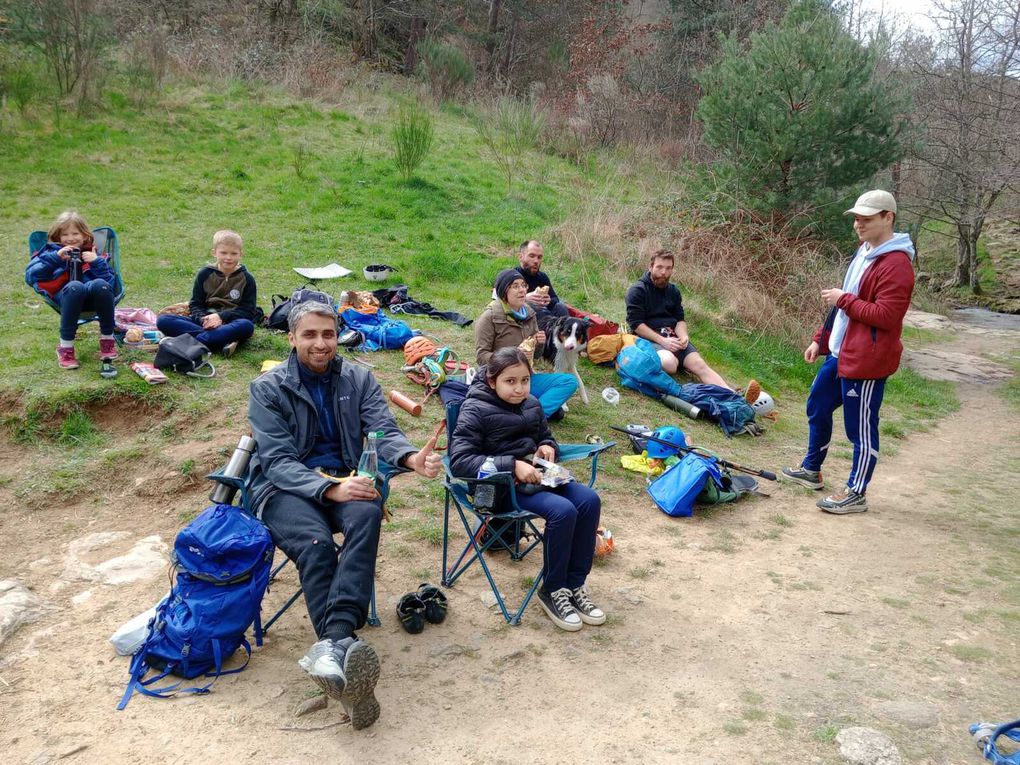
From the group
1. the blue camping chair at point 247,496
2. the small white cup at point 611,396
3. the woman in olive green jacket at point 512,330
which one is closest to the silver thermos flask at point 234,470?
the blue camping chair at point 247,496

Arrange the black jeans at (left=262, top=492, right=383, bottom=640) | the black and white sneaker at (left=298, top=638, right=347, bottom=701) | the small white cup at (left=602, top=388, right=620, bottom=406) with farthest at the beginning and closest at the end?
the small white cup at (left=602, top=388, right=620, bottom=406) < the black jeans at (left=262, top=492, right=383, bottom=640) < the black and white sneaker at (left=298, top=638, right=347, bottom=701)

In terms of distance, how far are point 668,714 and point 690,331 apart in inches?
235

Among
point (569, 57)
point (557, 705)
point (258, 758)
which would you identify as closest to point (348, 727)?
point (258, 758)

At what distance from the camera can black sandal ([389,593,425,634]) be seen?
313cm

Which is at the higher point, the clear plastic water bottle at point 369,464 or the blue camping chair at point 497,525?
the clear plastic water bottle at point 369,464

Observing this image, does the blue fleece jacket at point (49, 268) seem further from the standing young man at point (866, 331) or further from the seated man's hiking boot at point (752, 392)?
the seated man's hiking boot at point (752, 392)

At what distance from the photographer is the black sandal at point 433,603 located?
3.22 m

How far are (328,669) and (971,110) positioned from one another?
1514 cm

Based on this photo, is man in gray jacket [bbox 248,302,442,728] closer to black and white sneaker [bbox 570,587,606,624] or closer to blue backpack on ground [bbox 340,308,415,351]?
black and white sneaker [bbox 570,587,606,624]

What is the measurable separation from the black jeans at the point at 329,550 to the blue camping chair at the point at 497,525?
482 mm

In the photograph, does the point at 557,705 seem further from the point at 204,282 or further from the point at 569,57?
the point at 569,57

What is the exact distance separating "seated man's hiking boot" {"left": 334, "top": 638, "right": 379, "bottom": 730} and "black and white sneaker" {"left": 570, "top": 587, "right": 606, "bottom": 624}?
Answer: 42.3 inches

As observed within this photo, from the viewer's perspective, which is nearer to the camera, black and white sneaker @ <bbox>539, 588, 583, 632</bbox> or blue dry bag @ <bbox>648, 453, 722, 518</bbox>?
black and white sneaker @ <bbox>539, 588, 583, 632</bbox>

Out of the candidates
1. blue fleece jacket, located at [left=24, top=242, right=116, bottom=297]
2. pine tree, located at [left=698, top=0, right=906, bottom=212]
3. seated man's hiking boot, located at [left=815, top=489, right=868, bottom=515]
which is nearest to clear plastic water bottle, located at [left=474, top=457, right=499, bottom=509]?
seated man's hiking boot, located at [left=815, top=489, right=868, bottom=515]
